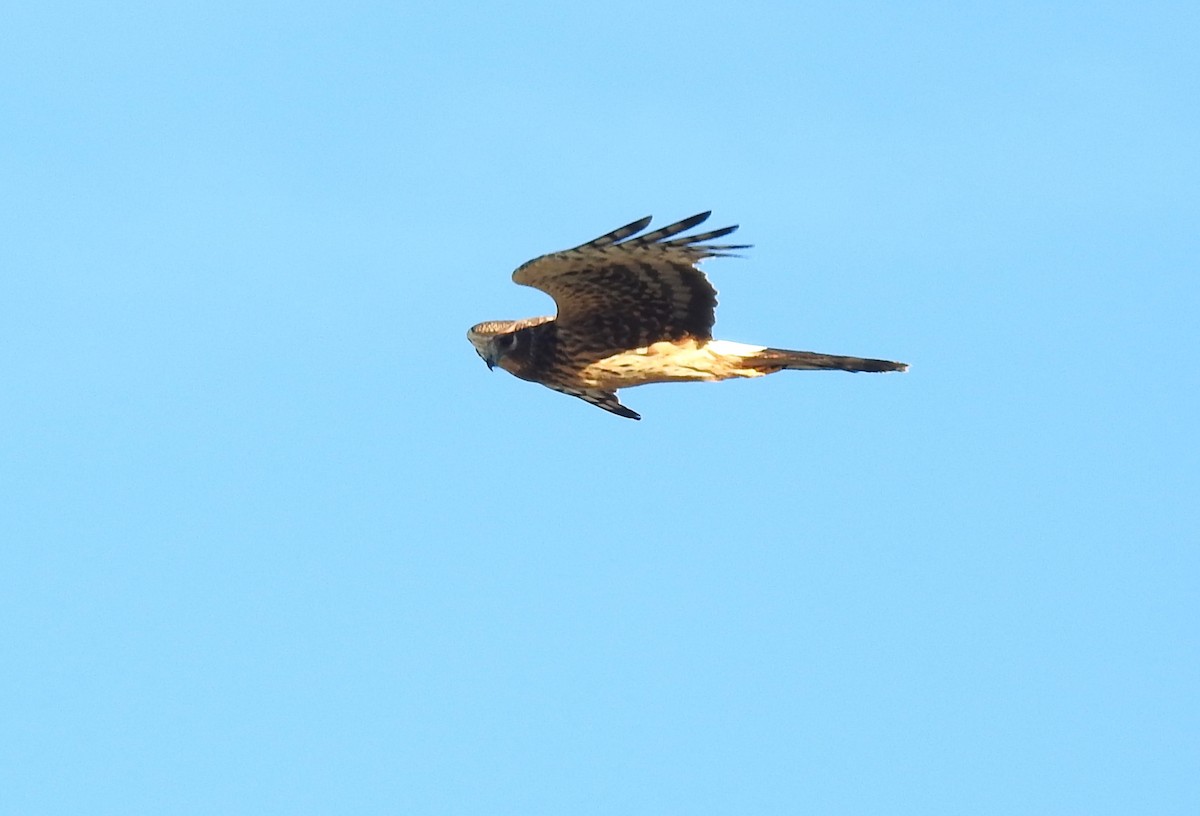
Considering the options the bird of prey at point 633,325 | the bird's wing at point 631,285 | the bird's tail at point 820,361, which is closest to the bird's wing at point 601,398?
the bird of prey at point 633,325

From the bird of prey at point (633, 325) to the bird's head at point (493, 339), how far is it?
1 cm

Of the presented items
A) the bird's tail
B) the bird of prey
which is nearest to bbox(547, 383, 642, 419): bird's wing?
the bird of prey

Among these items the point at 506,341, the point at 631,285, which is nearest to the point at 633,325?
the point at 631,285

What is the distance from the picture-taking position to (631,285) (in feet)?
39.3

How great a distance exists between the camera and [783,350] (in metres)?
12.2

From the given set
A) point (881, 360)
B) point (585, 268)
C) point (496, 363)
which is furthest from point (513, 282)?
point (881, 360)

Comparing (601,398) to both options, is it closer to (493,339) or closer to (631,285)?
(493,339)

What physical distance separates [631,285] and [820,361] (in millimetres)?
1205

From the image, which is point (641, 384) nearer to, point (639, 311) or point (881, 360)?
point (639, 311)

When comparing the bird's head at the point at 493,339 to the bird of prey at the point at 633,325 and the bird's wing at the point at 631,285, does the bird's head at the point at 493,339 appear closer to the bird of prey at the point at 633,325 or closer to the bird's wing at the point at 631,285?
the bird of prey at the point at 633,325

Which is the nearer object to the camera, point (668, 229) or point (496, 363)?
point (668, 229)

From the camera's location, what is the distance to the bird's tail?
12195mm

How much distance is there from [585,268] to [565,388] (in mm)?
1498

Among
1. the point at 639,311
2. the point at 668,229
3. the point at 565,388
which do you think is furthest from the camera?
the point at 565,388
